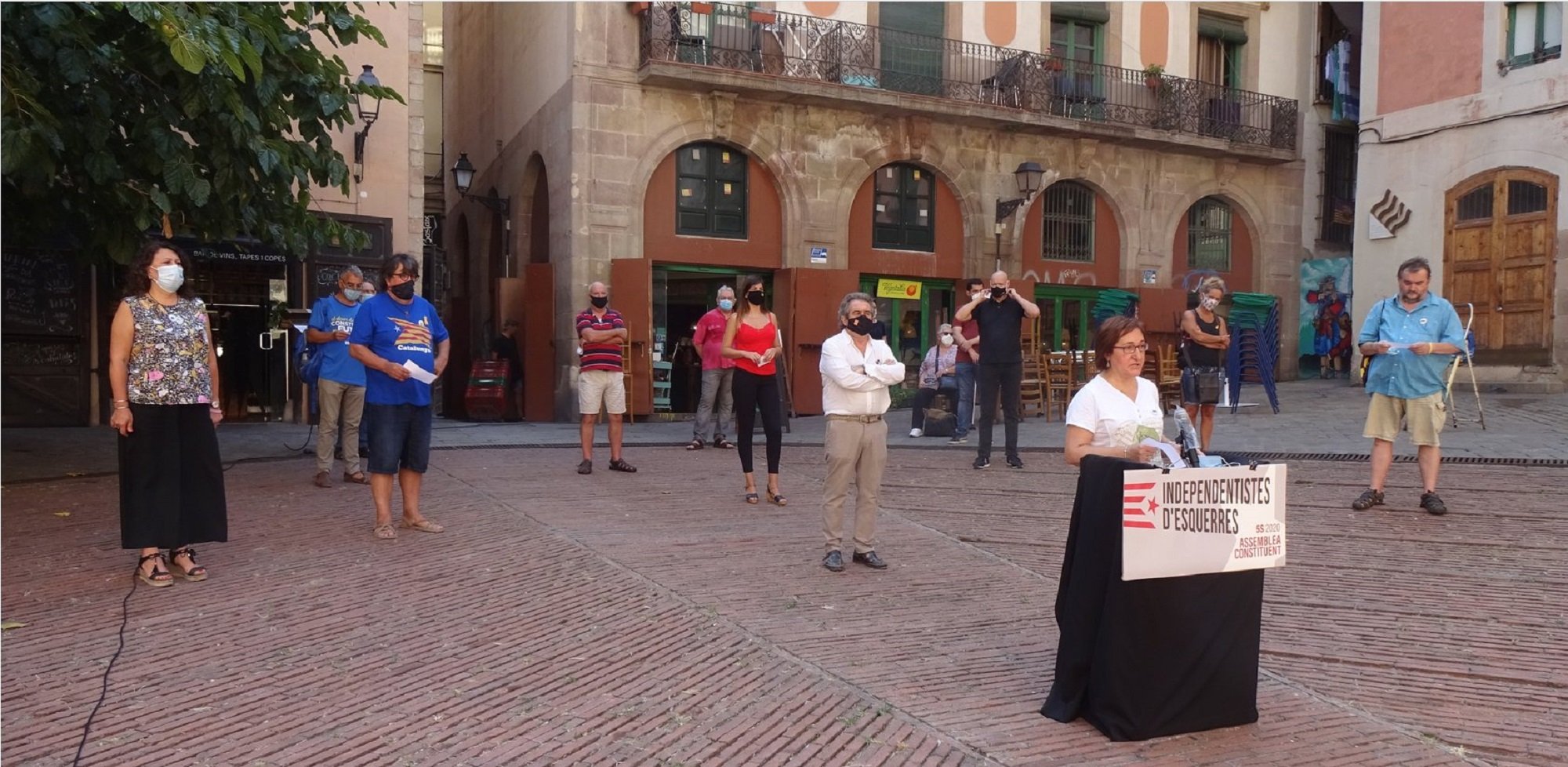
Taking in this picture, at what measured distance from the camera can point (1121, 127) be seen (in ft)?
68.3

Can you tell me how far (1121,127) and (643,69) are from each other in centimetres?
877

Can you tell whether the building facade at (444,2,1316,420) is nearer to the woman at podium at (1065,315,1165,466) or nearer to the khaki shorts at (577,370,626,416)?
the khaki shorts at (577,370,626,416)

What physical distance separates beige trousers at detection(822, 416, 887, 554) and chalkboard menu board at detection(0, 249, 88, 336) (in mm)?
12545

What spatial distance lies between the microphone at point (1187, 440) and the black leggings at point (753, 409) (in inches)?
172

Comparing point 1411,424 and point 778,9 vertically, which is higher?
point 778,9

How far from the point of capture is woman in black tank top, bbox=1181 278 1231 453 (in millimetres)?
10367

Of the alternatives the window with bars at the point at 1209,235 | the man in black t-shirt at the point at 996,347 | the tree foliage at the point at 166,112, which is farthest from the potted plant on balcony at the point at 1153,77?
the tree foliage at the point at 166,112

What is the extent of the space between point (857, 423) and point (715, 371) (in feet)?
19.9

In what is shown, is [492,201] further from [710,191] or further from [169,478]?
[169,478]

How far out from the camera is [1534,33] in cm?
1783

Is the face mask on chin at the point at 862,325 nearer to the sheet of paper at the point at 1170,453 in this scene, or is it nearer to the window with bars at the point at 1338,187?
the sheet of paper at the point at 1170,453

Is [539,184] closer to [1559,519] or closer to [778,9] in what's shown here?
[778,9]

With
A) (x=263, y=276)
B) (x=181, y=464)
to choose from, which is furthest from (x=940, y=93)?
(x=181, y=464)

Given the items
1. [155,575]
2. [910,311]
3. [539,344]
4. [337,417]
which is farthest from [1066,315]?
[155,575]
